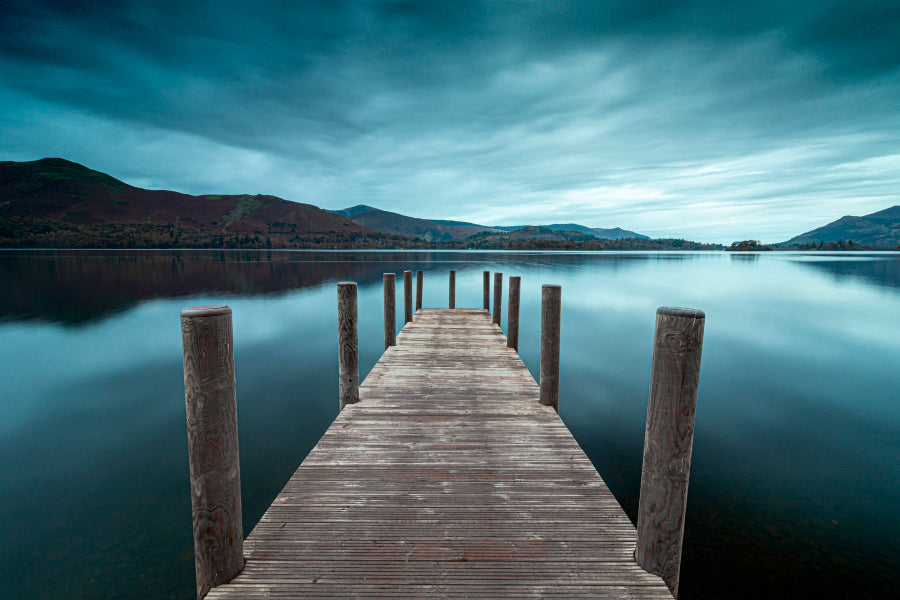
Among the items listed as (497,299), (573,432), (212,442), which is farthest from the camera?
(497,299)

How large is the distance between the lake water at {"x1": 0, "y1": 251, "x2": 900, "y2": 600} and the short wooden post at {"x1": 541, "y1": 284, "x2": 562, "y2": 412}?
68.8 inches

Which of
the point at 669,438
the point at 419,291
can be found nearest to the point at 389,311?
the point at 419,291

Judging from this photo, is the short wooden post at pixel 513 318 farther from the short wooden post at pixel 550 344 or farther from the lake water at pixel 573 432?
the short wooden post at pixel 550 344

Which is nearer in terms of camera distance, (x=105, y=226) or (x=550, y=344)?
(x=550, y=344)

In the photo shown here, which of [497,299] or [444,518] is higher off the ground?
[497,299]

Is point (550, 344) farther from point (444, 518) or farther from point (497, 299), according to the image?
point (497, 299)

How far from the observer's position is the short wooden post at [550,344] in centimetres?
518

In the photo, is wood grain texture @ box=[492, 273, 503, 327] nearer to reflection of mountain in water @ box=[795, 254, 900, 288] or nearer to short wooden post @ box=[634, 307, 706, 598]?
short wooden post @ box=[634, 307, 706, 598]

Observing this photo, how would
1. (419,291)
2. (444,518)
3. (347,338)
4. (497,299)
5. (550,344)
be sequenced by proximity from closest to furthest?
(444,518)
(347,338)
(550,344)
(497,299)
(419,291)

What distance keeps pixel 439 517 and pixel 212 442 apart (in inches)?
70.5

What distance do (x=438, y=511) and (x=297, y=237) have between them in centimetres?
20176

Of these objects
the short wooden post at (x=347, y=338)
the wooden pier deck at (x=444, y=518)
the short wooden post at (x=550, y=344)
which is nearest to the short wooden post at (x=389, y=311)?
the short wooden post at (x=347, y=338)

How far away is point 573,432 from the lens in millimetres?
7312

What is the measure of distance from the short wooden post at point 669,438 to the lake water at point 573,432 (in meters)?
2.21
